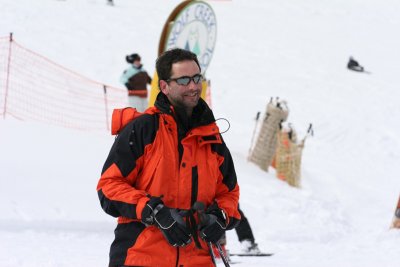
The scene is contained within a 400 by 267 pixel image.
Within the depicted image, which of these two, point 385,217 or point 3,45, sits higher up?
point 3,45

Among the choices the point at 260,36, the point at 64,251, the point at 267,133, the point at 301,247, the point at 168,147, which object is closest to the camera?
the point at 168,147

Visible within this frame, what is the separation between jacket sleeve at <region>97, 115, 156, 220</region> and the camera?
305 centimetres

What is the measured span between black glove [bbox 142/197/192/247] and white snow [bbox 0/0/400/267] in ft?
10.5

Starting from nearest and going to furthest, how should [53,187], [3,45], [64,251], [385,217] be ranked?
[64,251] < [53,187] < [385,217] < [3,45]

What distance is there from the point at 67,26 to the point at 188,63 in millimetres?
16411

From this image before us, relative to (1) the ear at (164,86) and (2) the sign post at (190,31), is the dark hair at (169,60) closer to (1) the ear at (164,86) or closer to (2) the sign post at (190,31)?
(1) the ear at (164,86)

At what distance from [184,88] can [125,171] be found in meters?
0.40

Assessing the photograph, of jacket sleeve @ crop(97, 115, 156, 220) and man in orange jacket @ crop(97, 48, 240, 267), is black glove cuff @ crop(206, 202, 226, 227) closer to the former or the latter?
man in orange jacket @ crop(97, 48, 240, 267)

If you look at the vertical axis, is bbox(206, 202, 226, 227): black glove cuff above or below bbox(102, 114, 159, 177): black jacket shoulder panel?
below

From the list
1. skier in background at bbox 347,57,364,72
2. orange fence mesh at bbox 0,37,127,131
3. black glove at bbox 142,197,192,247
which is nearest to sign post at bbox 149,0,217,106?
orange fence mesh at bbox 0,37,127,131

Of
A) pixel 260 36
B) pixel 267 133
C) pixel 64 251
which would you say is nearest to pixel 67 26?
pixel 260 36

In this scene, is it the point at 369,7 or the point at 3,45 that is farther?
the point at 369,7

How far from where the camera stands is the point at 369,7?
29.1 m

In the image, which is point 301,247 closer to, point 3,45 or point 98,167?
point 98,167
